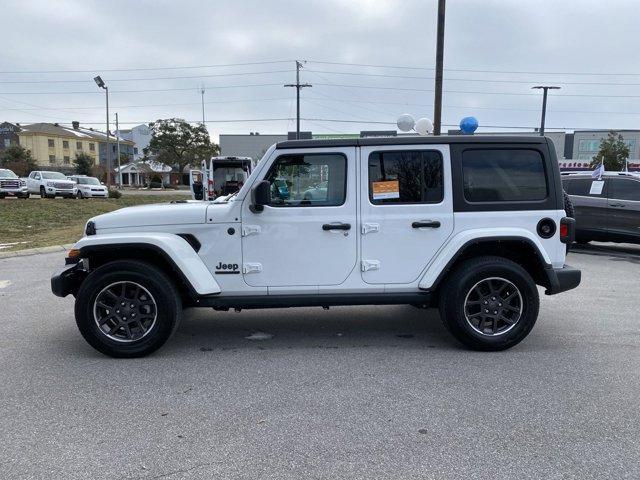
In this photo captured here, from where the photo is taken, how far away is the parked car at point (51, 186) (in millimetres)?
29266

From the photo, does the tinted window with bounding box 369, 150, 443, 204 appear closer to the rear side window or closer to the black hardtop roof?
the black hardtop roof

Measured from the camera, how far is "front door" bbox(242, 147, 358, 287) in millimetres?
4602

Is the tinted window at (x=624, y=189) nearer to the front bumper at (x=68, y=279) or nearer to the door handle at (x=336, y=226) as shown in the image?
the door handle at (x=336, y=226)

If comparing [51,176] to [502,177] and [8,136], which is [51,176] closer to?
[502,177]

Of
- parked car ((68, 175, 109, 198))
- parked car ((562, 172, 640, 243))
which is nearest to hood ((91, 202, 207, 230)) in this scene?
parked car ((562, 172, 640, 243))

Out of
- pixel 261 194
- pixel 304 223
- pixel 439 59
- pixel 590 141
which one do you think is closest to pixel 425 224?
pixel 304 223

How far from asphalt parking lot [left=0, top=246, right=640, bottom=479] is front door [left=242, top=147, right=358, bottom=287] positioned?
77 centimetres

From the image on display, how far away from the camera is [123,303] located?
4590 mm

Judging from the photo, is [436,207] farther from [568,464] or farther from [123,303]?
[123,303]

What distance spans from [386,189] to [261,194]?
3.76 ft

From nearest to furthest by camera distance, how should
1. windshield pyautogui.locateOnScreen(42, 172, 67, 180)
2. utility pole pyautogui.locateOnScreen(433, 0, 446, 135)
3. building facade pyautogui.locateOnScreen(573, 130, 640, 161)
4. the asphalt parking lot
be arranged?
1. the asphalt parking lot
2. utility pole pyautogui.locateOnScreen(433, 0, 446, 135)
3. windshield pyautogui.locateOnScreen(42, 172, 67, 180)
4. building facade pyautogui.locateOnScreen(573, 130, 640, 161)

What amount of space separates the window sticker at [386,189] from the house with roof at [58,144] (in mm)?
94739

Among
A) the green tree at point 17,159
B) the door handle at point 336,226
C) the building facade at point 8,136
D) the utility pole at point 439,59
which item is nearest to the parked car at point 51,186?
the utility pole at point 439,59

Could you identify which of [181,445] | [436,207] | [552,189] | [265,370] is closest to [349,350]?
[265,370]
